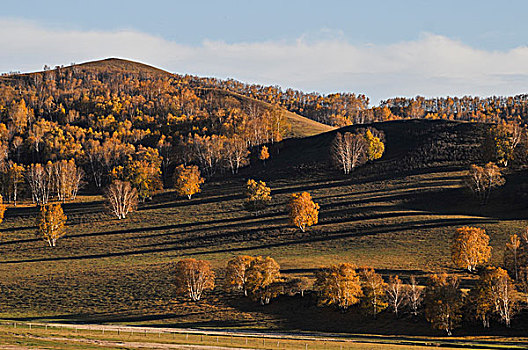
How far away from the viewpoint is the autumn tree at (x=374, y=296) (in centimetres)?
6481

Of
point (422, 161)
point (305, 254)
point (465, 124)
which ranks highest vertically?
point (465, 124)

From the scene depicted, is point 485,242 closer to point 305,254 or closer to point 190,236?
point 305,254

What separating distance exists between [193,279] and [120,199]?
6840 cm

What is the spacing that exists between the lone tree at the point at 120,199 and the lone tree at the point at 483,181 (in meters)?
83.2

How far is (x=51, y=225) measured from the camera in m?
118

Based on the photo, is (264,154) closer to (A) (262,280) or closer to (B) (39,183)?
(B) (39,183)

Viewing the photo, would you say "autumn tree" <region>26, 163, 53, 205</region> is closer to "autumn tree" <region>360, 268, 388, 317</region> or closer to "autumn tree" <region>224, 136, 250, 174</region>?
"autumn tree" <region>224, 136, 250, 174</region>

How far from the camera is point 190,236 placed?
375 ft

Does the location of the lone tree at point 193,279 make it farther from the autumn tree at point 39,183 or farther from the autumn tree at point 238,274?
the autumn tree at point 39,183

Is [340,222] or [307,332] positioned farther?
[340,222]

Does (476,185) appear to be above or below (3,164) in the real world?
below

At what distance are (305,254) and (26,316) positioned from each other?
47.7 metres

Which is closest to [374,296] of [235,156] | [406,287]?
[406,287]

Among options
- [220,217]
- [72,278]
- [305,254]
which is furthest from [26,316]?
[220,217]
